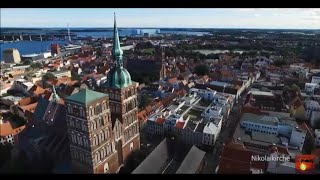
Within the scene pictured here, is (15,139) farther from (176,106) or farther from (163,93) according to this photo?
(163,93)

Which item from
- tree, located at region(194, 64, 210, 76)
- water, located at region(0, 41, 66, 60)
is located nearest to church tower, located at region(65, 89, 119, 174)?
water, located at region(0, 41, 66, 60)

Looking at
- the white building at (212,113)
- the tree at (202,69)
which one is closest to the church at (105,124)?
the white building at (212,113)

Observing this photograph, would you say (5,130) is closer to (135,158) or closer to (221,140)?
(135,158)

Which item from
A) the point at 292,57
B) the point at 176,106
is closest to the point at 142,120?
the point at 176,106

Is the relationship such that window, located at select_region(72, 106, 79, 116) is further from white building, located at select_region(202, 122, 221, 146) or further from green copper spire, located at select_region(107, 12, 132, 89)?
white building, located at select_region(202, 122, 221, 146)

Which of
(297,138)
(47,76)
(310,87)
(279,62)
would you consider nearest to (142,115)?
(297,138)

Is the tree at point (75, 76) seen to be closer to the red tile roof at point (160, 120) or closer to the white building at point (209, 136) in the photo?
the red tile roof at point (160, 120)
